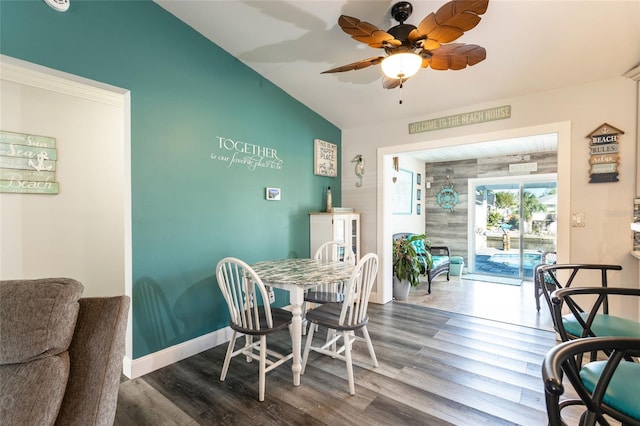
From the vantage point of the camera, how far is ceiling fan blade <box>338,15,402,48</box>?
1.68 metres

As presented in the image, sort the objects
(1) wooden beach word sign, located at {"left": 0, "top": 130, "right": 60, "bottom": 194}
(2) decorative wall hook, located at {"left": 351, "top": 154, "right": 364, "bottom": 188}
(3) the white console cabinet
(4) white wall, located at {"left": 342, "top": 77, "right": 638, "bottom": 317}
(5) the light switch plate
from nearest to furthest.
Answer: (1) wooden beach word sign, located at {"left": 0, "top": 130, "right": 60, "bottom": 194} → (4) white wall, located at {"left": 342, "top": 77, "right": 638, "bottom": 317} → (5) the light switch plate → (3) the white console cabinet → (2) decorative wall hook, located at {"left": 351, "top": 154, "right": 364, "bottom": 188}

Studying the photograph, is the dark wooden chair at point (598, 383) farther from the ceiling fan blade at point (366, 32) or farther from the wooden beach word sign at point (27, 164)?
the wooden beach word sign at point (27, 164)

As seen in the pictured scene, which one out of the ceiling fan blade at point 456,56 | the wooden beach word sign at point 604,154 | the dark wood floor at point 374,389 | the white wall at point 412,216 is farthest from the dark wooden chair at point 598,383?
the white wall at point 412,216

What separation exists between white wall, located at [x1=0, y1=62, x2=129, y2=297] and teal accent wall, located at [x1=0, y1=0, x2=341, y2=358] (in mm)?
441

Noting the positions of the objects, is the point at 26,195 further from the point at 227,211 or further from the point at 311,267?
the point at 311,267

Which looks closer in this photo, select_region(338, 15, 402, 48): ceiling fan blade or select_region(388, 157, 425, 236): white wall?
select_region(338, 15, 402, 48): ceiling fan blade

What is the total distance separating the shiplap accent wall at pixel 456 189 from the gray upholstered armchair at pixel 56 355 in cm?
636

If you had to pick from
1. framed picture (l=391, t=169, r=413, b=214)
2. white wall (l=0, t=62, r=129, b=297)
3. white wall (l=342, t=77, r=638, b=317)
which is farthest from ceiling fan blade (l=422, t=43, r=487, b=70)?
framed picture (l=391, t=169, r=413, b=214)

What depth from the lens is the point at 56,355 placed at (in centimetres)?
104

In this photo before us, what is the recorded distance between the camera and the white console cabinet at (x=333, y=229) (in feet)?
11.9

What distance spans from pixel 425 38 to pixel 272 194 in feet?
7.04

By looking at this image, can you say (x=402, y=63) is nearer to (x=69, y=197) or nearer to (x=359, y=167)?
(x=359, y=167)

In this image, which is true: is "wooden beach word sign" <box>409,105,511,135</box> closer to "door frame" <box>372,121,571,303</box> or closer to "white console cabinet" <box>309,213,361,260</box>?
"door frame" <box>372,121,571,303</box>

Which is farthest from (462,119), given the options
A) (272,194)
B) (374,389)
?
(374,389)
